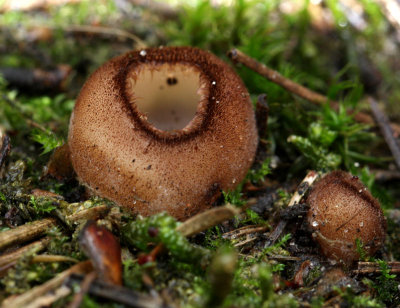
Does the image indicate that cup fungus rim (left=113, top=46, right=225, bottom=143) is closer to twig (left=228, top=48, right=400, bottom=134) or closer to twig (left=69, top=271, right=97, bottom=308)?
twig (left=228, top=48, right=400, bottom=134)

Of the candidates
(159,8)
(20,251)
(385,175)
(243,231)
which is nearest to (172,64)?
(243,231)

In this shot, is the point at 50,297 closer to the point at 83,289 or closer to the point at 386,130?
the point at 83,289

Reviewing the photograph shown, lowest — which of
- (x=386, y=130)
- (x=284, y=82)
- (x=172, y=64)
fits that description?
(x=386, y=130)

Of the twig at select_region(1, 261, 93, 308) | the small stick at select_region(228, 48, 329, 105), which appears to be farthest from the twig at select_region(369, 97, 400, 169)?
the twig at select_region(1, 261, 93, 308)

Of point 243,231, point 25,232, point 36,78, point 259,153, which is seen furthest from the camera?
point 36,78

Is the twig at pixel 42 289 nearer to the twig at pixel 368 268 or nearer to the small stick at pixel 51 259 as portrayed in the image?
the small stick at pixel 51 259

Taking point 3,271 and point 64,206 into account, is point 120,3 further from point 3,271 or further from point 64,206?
point 3,271

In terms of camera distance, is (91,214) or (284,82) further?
(284,82)

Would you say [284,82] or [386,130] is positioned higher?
[284,82]

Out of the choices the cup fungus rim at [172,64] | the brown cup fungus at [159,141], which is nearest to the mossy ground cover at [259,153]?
the brown cup fungus at [159,141]
